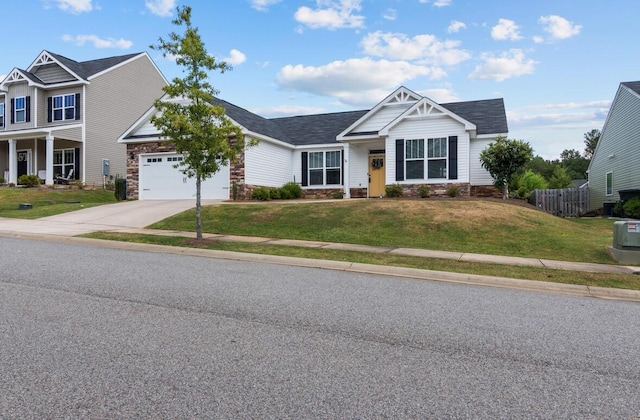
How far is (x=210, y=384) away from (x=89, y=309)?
288 cm

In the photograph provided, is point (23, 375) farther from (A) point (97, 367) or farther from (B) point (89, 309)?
(B) point (89, 309)

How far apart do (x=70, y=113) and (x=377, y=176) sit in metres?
21.0

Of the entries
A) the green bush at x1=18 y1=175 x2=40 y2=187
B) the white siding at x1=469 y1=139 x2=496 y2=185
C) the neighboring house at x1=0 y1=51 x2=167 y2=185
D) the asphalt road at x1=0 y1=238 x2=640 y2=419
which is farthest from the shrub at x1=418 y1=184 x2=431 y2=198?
the green bush at x1=18 y1=175 x2=40 y2=187

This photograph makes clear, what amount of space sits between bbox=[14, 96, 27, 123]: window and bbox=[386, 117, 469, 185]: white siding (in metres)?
25.5

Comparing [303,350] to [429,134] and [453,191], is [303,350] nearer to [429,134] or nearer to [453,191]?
[453,191]

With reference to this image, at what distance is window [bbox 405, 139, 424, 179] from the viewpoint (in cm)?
2139

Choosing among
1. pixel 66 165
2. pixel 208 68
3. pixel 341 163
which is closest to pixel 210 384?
pixel 208 68

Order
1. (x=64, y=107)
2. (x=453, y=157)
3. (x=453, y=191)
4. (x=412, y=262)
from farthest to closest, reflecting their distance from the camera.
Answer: (x=64, y=107), (x=453, y=157), (x=453, y=191), (x=412, y=262)

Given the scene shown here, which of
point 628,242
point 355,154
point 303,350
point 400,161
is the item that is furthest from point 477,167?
point 303,350

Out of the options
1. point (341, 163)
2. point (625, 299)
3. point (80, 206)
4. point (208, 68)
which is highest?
point (208, 68)

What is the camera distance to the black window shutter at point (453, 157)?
20812 mm

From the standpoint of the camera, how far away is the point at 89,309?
18.8 feet

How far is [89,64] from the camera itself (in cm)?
3231

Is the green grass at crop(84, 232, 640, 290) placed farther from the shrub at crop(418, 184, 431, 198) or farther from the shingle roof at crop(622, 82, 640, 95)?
the shingle roof at crop(622, 82, 640, 95)
